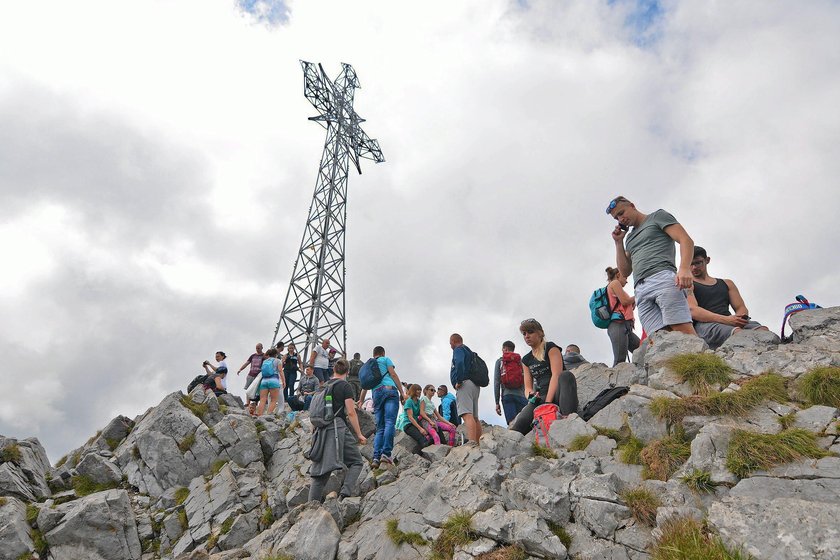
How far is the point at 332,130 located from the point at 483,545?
85.9 ft

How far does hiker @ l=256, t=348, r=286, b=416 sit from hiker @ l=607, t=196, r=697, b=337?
37.5 ft

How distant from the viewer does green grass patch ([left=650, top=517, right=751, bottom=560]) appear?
163 inches

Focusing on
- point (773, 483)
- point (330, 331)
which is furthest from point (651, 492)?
point (330, 331)

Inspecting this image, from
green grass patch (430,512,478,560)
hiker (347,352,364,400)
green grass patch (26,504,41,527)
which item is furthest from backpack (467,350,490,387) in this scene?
green grass patch (26,504,41,527)

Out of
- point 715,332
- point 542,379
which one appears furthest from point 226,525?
point 715,332

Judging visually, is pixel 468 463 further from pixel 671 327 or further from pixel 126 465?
pixel 126 465

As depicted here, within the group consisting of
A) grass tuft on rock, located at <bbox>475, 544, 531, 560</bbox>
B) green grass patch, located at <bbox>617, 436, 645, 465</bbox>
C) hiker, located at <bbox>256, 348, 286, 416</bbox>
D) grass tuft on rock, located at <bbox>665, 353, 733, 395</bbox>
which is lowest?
grass tuft on rock, located at <bbox>475, 544, 531, 560</bbox>

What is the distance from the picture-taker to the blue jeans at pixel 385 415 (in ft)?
32.8

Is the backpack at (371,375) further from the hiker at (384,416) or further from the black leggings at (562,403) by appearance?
the black leggings at (562,403)

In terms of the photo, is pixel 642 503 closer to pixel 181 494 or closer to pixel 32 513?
pixel 181 494

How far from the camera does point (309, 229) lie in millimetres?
25125

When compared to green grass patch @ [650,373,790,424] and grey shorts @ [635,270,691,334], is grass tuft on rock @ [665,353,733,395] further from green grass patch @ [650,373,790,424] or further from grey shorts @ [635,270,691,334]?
grey shorts @ [635,270,691,334]

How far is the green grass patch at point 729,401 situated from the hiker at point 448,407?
813 cm

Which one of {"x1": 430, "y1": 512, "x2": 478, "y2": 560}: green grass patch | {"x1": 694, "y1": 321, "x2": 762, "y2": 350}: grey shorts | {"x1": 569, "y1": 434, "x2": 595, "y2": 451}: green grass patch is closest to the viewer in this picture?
{"x1": 430, "y1": 512, "x2": 478, "y2": 560}: green grass patch
